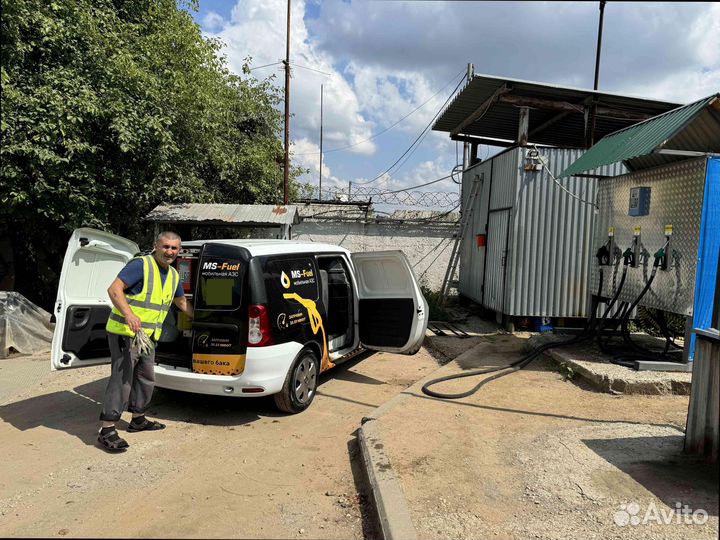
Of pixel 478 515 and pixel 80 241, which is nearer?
pixel 478 515

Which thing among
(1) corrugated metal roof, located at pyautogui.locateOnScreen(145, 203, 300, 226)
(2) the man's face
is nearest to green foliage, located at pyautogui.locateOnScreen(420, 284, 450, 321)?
(1) corrugated metal roof, located at pyautogui.locateOnScreen(145, 203, 300, 226)

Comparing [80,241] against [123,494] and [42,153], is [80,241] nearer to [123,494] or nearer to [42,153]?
[123,494]

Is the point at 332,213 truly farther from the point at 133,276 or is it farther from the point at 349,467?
the point at 349,467

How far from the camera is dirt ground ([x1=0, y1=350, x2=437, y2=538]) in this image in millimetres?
3100

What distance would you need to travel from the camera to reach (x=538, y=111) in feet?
33.5

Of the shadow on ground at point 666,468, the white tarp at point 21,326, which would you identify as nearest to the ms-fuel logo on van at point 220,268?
the shadow on ground at point 666,468

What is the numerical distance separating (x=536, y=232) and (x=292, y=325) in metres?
5.79

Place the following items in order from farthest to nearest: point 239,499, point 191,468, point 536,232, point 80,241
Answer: point 536,232 → point 80,241 → point 191,468 → point 239,499

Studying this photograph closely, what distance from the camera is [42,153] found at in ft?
24.6

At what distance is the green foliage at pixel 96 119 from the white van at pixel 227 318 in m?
3.05

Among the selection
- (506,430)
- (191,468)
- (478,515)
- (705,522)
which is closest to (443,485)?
(478,515)

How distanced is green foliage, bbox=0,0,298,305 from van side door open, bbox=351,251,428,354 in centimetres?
490

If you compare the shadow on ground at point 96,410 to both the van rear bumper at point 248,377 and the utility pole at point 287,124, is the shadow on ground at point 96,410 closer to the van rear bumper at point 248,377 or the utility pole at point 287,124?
the van rear bumper at point 248,377

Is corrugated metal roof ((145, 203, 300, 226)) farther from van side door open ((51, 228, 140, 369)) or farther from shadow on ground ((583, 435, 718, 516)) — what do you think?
shadow on ground ((583, 435, 718, 516))
